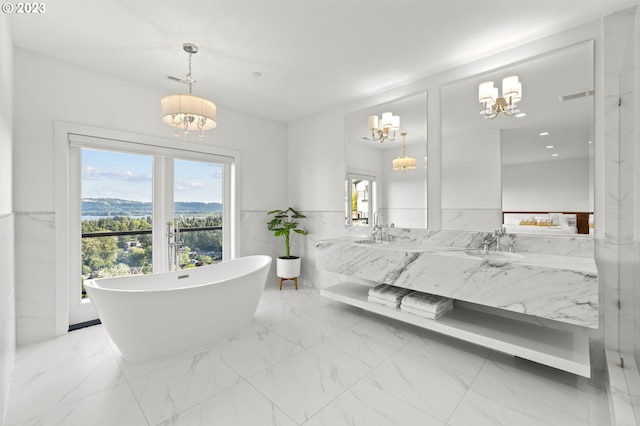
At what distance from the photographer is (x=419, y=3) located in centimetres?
195

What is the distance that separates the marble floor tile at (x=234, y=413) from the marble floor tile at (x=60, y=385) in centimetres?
69

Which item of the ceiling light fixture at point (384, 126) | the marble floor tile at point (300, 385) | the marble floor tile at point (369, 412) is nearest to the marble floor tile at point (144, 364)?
the marble floor tile at point (300, 385)

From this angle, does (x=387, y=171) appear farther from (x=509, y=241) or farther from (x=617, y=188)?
(x=617, y=188)

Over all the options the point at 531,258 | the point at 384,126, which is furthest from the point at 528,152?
the point at 384,126

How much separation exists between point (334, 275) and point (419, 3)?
3046mm

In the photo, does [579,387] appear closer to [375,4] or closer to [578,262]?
[578,262]

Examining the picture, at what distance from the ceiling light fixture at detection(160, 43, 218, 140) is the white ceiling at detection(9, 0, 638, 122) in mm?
343

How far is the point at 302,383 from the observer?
1915 mm

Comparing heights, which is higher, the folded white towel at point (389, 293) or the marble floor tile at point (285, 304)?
the folded white towel at point (389, 293)

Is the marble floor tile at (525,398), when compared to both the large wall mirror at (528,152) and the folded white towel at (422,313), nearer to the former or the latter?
the folded white towel at (422,313)

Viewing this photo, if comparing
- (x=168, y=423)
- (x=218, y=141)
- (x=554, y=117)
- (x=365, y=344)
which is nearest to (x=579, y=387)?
(x=365, y=344)

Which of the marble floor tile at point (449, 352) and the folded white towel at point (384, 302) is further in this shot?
the folded white towel at point (384, 302)

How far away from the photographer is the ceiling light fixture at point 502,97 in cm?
242

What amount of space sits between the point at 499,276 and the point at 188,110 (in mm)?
2548
